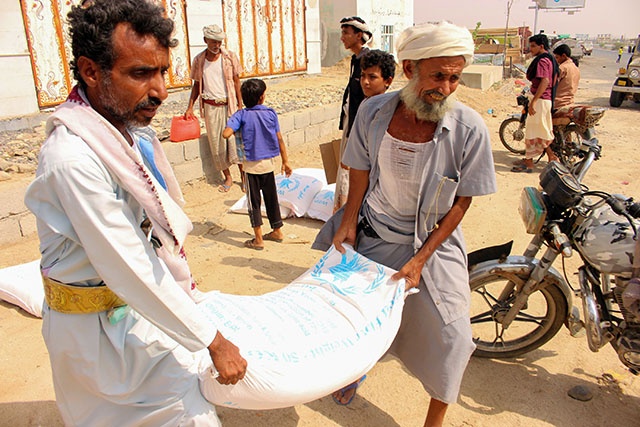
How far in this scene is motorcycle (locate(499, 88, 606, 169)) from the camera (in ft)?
21.8

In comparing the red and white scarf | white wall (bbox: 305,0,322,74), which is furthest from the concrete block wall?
white wall (bbox: 305,0,322,74)

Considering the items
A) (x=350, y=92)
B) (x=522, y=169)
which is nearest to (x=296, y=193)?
(x=350, y=92)

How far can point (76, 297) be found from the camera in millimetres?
1545

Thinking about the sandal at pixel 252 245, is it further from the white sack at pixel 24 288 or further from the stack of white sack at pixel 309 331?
the stack of white sack at pixel 309 331

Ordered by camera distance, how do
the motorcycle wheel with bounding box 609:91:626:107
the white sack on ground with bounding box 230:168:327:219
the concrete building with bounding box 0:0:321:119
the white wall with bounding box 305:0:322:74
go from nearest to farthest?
the white sack on ground with bounding box 230:168:327:219 → the concrete building with bounding box 0:0:321:119 → the motorcycle wheel with bounding box 609:91:626:107 → the white wall with bounding box 305:0:322:74

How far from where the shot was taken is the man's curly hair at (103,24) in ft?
4.52

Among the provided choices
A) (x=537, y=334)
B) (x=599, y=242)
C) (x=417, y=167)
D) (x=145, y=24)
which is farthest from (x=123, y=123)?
(x=537, y=334)

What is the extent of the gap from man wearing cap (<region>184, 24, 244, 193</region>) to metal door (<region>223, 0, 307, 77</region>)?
5471mm

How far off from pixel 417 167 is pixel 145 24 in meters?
1.32

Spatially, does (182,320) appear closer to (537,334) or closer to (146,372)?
(146,372)

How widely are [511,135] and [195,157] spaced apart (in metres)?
5.67

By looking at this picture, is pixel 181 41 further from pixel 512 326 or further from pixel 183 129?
pixel 512 326

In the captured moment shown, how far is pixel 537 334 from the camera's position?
3006 mm

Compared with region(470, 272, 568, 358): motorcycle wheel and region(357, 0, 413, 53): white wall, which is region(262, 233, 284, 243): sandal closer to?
region(470, 272, 568, 358): motorcycle wheel
